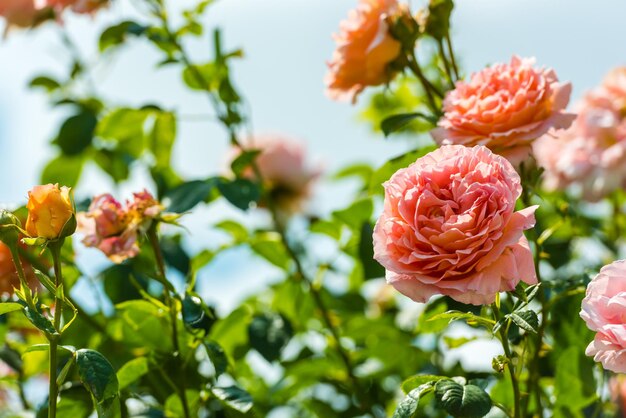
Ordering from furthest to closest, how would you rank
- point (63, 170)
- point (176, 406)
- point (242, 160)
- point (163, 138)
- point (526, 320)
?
point (63, 170)
point (163, 138)
point (242, 160)
point (176, 406)
point (526, 320)

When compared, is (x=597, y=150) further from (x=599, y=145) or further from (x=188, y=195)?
(x=188, y=195)

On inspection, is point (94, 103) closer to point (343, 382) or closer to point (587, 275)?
point (343, 382)

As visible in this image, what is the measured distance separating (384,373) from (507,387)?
58cm

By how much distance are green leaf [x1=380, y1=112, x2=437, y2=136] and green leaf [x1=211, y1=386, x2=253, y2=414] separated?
40cm

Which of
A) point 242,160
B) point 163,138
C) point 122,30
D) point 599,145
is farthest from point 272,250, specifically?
point 599,145

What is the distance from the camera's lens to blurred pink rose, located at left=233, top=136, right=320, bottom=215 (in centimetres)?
267

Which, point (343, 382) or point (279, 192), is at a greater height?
point (343, 382)

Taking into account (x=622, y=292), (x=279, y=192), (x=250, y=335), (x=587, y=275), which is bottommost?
(x=279, y=192)

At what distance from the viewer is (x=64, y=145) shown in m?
1.96

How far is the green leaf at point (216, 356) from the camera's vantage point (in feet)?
3.75

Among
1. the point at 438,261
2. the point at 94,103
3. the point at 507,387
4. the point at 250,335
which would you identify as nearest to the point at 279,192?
the point at 94,103

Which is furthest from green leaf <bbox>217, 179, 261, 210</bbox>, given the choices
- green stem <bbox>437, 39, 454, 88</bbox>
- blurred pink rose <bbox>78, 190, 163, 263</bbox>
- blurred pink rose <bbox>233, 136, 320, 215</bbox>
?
blurred pink rose <bbox>233, 136, 320, 215</bbox>

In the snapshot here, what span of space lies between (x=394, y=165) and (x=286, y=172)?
4.39 feet

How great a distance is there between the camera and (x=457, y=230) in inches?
38.7
